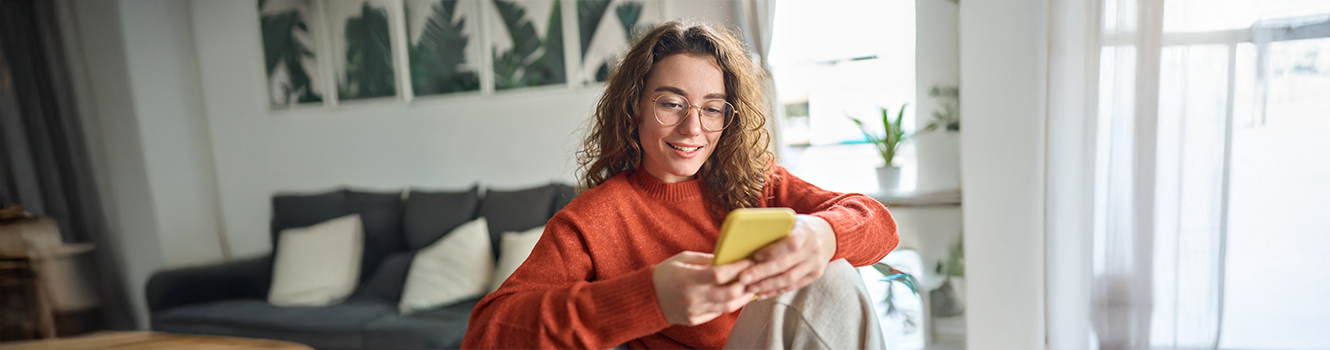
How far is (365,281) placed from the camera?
2383 mm

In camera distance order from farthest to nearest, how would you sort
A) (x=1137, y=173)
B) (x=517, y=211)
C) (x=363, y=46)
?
(x=363, y=46) < (x=517, y=211) < (x=1137, y=173)

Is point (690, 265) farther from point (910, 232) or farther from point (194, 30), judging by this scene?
point (194, 30)

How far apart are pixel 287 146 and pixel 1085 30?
3330 millimetres

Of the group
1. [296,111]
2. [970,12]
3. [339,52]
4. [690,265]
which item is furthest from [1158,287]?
[296,111]

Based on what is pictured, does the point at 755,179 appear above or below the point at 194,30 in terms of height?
below

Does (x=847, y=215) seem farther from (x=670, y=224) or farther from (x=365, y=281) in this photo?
(x=365, y=281)

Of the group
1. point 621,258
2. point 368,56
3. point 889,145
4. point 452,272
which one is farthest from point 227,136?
point 889,145

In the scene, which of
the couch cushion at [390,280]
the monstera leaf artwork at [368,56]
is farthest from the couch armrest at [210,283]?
the monstera leaf artwork at [368,56]

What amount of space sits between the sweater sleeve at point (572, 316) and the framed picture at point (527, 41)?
5.65 feet

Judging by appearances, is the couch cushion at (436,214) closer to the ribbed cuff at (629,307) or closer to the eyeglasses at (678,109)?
the eyeglasses at (678,109)

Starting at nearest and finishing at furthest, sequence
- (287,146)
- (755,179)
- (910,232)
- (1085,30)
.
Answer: (755,179) < (1085,30) < (910,232) < (287,146)

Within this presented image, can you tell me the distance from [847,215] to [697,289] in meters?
0.32

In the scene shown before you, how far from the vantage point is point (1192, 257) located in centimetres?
153

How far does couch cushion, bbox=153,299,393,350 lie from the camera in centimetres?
204
